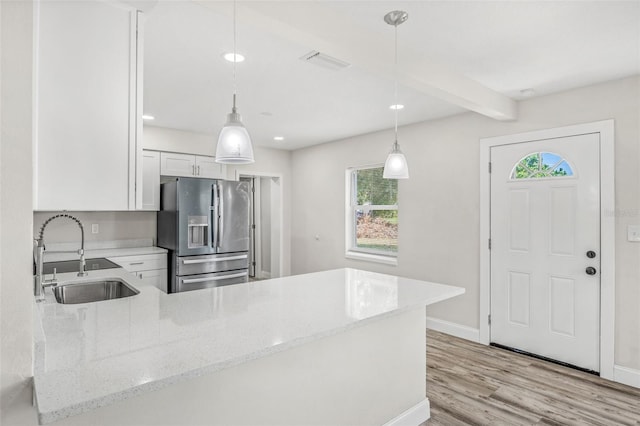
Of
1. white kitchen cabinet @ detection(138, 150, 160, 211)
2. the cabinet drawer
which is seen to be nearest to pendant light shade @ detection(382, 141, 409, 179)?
the cabinet drawer

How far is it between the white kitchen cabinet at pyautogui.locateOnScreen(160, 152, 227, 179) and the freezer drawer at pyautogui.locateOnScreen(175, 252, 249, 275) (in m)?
1.21

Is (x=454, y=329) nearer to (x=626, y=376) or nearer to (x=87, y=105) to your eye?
(x=626, y=376)

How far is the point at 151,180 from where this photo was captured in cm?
445

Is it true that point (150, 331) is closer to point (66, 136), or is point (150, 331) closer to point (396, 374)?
point (66, 136)

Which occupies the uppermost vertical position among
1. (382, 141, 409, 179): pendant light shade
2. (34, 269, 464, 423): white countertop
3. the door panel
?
(382, 141, 409, 179): pendant light shade

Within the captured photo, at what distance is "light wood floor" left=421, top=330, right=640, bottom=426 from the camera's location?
7.72ft

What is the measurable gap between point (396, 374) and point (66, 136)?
2.06m

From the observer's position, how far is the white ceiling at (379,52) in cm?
189

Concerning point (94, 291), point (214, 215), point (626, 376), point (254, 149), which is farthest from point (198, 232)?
point (626, 376)

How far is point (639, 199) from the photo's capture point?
276cm

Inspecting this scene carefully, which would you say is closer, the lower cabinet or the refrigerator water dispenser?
the lower cabinet

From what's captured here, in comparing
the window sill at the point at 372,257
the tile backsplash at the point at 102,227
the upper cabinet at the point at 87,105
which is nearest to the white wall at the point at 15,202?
the upper cabinet at the point at 87,105

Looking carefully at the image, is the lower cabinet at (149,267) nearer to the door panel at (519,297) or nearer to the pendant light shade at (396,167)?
the pendant light shade at (396,167)

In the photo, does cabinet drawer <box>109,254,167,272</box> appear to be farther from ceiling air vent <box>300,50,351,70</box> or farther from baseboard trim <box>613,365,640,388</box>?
baseboard trim <box>613,365,640,388</box>
